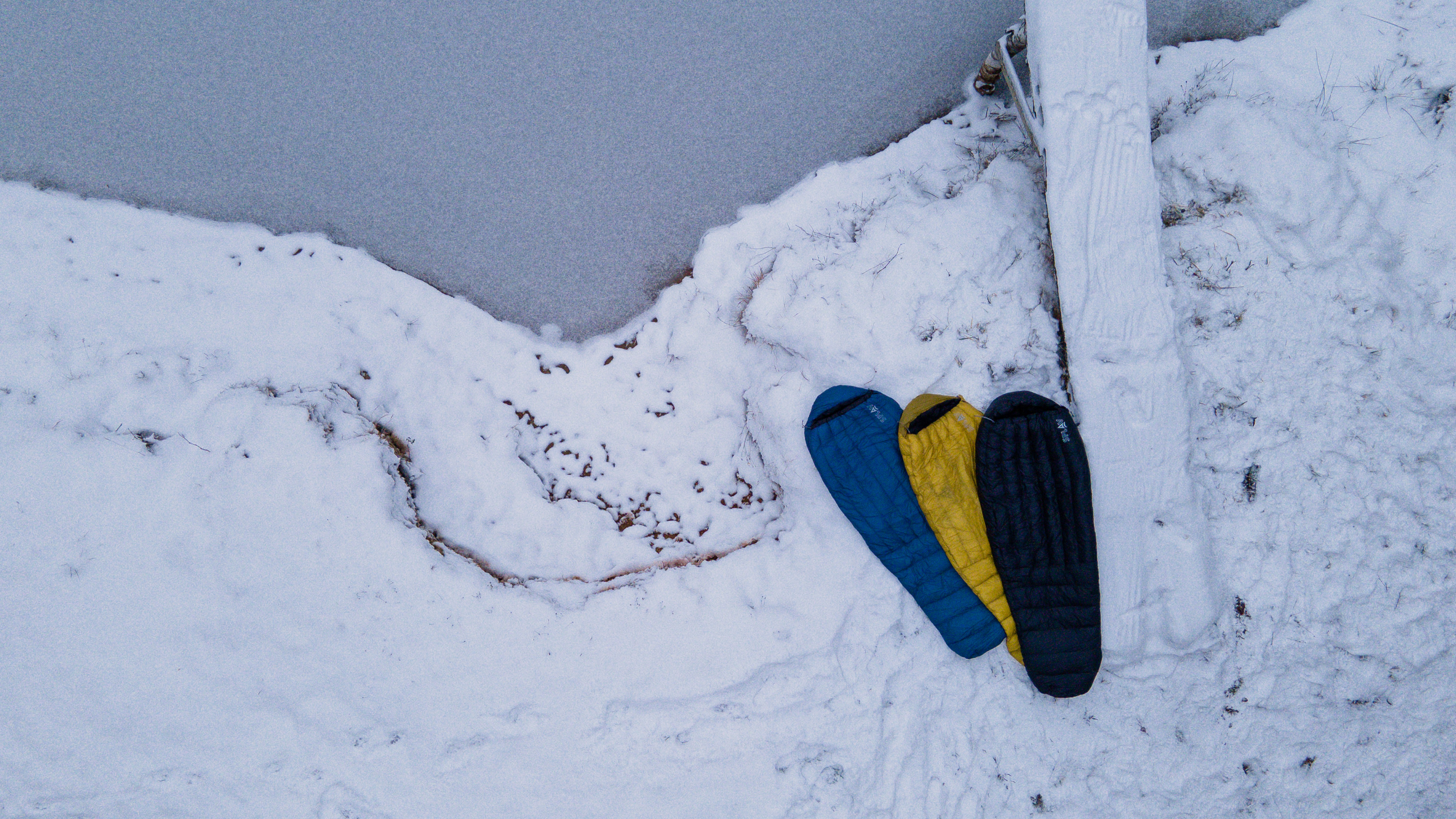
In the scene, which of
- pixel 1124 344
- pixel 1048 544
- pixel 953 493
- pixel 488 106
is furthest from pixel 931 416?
pixel 488 106

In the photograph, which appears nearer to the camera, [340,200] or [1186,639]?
[1186,639]

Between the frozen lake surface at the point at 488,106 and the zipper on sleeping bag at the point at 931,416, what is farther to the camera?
the frozen lake surface at the point at 488,106

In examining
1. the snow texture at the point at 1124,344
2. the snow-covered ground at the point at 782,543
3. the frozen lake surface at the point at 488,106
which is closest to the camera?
the snow texture at the point at 1124,344

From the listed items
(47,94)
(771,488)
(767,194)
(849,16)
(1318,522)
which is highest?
(47,94)

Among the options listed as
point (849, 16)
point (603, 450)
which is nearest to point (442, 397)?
point (603, 450)

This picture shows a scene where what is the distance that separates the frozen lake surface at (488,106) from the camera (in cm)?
250

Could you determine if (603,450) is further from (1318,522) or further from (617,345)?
(1318,522)

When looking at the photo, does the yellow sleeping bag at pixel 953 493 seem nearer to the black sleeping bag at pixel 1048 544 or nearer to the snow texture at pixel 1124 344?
the black sleeping bag at pixel 1048 544

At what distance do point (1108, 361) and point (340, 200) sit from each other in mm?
3015

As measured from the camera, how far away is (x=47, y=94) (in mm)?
2531

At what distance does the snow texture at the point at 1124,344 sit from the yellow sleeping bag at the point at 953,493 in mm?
381

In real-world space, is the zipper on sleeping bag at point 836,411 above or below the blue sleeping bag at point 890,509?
above

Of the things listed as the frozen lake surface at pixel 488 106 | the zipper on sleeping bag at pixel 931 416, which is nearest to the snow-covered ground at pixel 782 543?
the zipper on sleeping bag at pixel 931 416

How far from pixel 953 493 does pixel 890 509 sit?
231 mm
